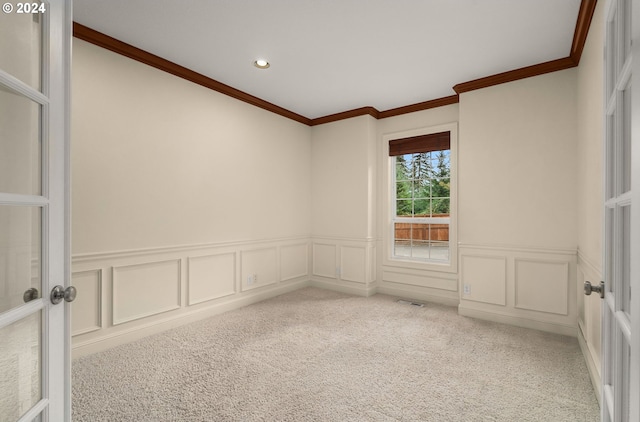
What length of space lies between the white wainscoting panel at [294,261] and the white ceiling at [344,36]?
7.61 feet

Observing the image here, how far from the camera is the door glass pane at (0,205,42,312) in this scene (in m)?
0.83

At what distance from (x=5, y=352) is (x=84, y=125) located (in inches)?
89.4

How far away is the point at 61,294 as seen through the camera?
1.03 meters

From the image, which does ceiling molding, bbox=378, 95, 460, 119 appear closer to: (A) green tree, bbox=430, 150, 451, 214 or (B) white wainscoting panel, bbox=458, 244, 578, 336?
(A) green tree, bbox=430, 150, 451, 214

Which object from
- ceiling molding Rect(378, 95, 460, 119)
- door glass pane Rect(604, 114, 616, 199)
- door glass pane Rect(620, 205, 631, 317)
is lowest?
door glass pane Rect(620, 205, 631, 317)

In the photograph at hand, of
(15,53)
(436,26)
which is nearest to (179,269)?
(15,53)

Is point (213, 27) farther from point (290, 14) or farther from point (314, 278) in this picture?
point (314, 278)

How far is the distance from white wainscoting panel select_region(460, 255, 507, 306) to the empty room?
3 centimetres

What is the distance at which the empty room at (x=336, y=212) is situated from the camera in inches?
39.1

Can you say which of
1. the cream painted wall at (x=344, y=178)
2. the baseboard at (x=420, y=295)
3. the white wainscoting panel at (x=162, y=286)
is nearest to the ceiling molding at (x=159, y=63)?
the cream painted wall at (x=344, y=178)

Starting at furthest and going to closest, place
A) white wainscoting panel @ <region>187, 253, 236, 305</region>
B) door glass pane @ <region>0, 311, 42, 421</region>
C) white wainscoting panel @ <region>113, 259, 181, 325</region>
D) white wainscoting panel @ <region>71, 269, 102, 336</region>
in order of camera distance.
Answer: white wainscoting panel @ <region>187, 253, 236, 305</region> < white wainscoting panel @ <region>113, 259, 181, 325</region> < white wainscoting panel @ <region>71, 269, 102, 336</region> < door glass pane @ <region>0, 311, 42, 421</region>

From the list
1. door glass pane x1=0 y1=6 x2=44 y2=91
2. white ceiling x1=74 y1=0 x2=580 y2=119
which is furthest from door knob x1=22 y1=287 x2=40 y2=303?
white ceiling x1=74 y1=0 x2=580 y2=119

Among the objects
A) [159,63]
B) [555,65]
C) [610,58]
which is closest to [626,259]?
[610,58]

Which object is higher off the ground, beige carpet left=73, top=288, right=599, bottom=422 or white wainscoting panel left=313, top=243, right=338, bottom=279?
white wainscoting panel left=313, top=243, right=338, bottom=279
